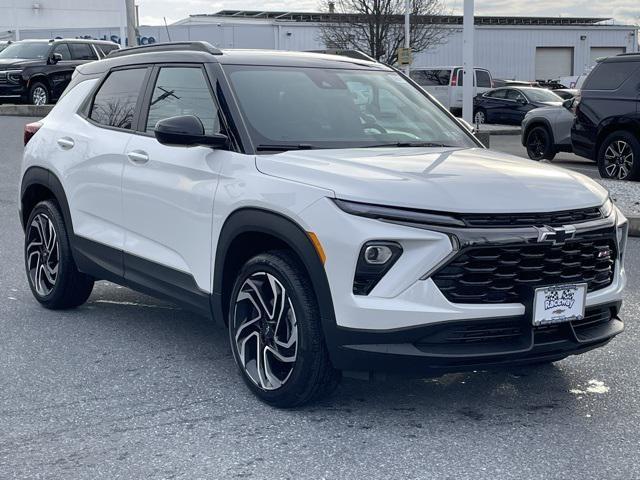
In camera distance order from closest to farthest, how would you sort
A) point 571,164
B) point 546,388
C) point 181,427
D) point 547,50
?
point 181,427 < point 546,388 < point 571,164 < point 547,50

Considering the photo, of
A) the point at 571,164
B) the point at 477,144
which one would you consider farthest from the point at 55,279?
the point at 571,164

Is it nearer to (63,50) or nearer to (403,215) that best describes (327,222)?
(403,215)

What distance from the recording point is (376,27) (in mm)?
42375

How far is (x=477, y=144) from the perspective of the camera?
5.63 m

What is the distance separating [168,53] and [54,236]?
1613mm

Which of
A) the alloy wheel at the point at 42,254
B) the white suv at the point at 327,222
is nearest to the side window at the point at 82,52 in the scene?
the alloy wheel at the point at 42,254

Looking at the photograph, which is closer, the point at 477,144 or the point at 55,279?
the point at 477,144

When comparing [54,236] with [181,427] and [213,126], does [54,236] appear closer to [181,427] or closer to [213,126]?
[213,126]

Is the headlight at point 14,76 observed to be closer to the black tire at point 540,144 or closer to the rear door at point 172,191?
the black tire at point 540,144

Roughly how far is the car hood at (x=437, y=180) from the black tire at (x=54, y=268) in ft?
7.31

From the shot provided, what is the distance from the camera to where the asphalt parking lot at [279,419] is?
3.90 m

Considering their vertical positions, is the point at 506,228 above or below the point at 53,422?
above

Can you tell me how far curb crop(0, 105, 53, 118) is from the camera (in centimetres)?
2458

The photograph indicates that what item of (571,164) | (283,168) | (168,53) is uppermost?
(168,53)
